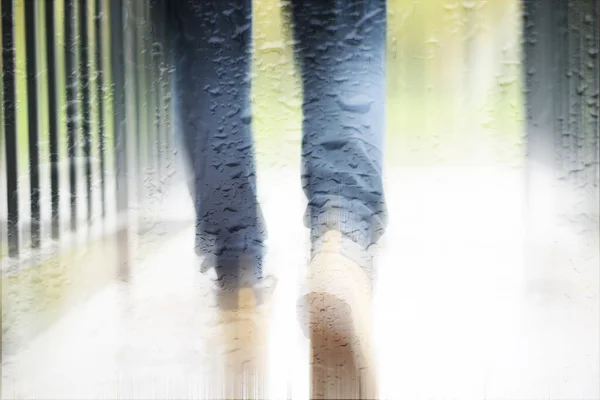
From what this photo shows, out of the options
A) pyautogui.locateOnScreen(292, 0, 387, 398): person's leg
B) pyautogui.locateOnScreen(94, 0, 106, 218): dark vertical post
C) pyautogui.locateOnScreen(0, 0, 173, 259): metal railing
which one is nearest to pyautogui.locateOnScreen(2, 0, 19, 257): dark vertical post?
pyautogui.locateOnScreen(0, 0, 173, 259): metal railing

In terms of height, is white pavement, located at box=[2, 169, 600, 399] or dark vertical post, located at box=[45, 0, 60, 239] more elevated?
dark vertical post, located at box=[45, 0, 60, 239]

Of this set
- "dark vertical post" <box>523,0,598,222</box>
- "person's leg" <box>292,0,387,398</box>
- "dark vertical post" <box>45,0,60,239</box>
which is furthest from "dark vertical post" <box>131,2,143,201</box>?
"dark vertical post" <box>523,0,598,222</box>

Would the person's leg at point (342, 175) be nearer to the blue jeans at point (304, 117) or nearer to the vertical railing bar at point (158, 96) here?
the blue jeans at point (304, 117)

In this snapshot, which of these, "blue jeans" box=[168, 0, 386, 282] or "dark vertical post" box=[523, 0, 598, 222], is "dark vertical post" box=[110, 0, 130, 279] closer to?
"blue jeans" box=[168, 0, 386, 282]

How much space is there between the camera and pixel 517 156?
1.76ft

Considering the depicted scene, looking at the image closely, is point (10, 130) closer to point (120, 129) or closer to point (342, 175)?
point (120, 129)

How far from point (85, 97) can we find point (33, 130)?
0.08 metres

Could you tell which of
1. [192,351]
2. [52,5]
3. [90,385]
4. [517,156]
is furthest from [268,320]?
[52,5]

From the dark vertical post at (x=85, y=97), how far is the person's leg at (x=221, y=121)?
114mm

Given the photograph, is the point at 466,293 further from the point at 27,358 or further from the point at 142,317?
the point at 27,358

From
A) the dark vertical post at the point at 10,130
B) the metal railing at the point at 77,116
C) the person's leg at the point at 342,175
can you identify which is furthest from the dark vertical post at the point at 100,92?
the person's leg at the point at 342,175

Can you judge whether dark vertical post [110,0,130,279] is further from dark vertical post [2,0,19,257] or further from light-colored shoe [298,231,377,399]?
light-colored shoe [298,231,377,399]

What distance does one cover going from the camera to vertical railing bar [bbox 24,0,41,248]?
561mm

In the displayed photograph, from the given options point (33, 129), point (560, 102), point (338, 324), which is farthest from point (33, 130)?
point (560, 102)
